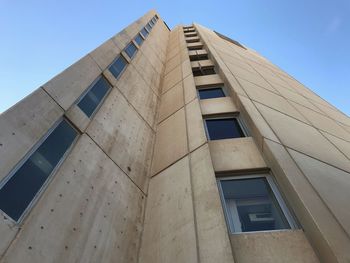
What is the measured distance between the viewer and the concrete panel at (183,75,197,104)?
36.1 feet

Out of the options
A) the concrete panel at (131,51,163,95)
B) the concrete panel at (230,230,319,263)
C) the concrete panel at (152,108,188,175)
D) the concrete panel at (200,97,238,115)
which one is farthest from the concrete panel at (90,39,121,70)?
the concrete panel at (230,230,319,263)

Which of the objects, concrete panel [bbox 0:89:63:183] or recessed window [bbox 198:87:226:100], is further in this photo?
recessed window [bbox 198:87:226:100]

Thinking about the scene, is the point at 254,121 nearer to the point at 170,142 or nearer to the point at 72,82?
the point at 170,142

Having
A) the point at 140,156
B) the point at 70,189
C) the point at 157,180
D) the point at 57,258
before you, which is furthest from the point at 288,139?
the point at 57,258

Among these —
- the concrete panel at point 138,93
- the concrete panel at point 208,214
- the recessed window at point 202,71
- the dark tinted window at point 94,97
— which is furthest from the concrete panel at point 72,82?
the recessed window at point 202,71

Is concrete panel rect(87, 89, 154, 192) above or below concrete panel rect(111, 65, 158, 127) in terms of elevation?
below

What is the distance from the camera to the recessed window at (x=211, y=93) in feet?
38.5

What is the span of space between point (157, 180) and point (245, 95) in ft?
15.6

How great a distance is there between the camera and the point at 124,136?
8367 millimetres

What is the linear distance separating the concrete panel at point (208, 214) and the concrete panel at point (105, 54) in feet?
16.6

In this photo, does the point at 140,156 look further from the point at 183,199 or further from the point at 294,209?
the point at 294,209

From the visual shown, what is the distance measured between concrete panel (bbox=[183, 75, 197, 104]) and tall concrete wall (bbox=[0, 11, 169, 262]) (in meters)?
2.60

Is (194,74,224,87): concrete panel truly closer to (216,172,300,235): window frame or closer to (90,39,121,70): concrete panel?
(90,39,121,70): concrete panel

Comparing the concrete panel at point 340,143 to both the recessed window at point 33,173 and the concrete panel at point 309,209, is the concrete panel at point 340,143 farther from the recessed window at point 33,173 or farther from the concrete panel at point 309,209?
the recessed window at point 33,173
